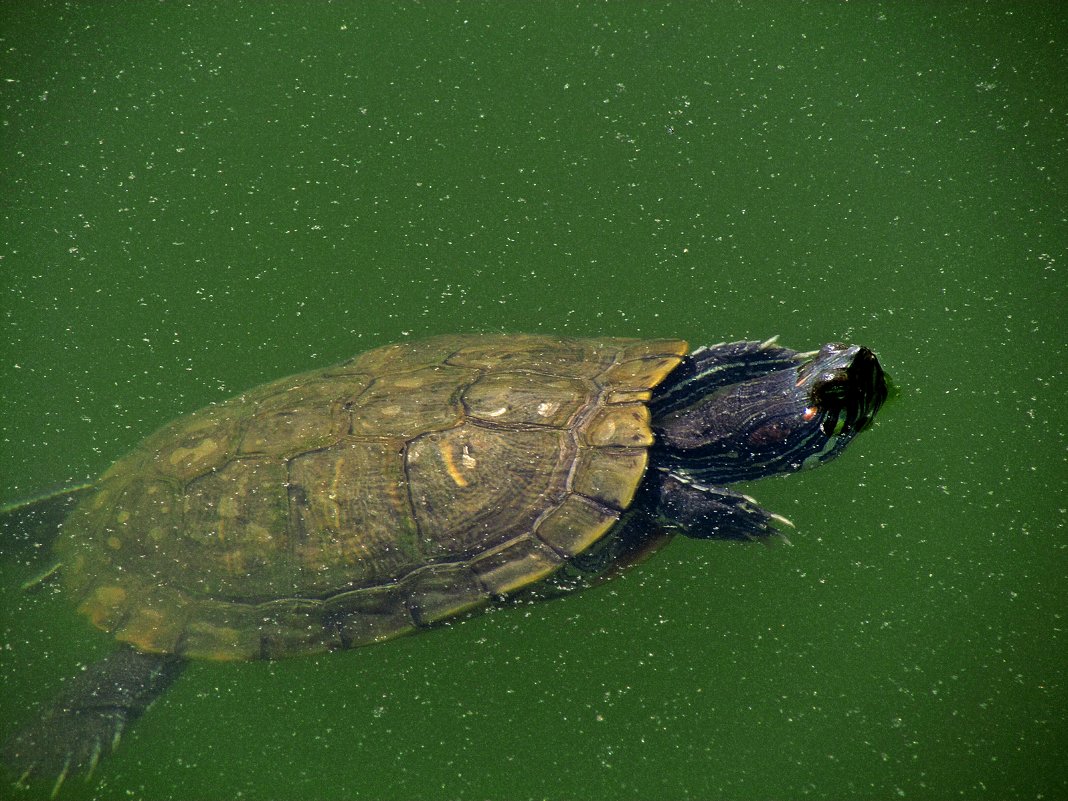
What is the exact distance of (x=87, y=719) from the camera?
3158 mm

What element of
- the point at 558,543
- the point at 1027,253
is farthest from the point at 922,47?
the point at 558,543

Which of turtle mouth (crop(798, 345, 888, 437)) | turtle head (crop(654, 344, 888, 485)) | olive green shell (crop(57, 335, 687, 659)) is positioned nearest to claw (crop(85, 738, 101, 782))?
olive green shell (crop(57, 335, 687, 659))

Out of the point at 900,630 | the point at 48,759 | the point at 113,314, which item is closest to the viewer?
the point at 48,759

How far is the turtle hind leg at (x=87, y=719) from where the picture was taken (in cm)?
312

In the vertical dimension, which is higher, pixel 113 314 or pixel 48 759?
pixel 113 314

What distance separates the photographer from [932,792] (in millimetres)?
2984

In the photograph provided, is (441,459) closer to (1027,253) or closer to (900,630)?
(900,630)

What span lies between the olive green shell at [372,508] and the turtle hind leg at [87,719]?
0.19m

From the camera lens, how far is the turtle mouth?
123 inches

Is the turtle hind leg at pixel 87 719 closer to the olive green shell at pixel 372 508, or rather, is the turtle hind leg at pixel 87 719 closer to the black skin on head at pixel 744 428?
the olive green shell at pixel 372 508

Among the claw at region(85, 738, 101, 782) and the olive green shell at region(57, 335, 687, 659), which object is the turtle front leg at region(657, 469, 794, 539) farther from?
the claw at region(85, 738, 101, 782)

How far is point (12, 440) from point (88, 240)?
157cm

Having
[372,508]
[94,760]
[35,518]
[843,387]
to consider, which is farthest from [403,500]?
[35,518]

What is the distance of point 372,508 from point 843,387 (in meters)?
2.10
